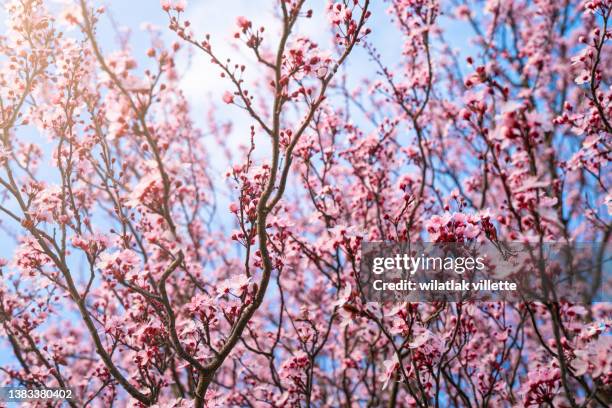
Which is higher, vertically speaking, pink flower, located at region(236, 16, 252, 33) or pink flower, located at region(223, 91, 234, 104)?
pink flower, located at region(236, 16, 252, 33)

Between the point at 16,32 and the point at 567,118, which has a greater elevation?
the point at 16,32

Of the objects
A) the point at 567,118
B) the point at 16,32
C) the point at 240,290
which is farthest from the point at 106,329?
the point at 567,118

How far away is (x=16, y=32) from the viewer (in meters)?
4.43

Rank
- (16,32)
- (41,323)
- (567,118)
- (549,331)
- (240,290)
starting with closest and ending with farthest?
(240,290) → (567,118) → (16,32) → (41,323) → (549,331)

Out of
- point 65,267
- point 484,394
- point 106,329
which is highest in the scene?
point 65,267

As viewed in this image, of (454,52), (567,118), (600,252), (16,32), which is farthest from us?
(454,52)

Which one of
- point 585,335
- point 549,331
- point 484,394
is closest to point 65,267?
point 484,394

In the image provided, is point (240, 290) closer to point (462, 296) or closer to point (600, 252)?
point (462, 296)

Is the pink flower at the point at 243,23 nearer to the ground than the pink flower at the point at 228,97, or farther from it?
farther from it

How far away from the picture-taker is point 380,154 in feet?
20.8

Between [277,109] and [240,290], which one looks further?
[240,290]

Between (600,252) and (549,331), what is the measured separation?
2349mm

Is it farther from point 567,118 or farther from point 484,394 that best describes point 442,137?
point 484,394

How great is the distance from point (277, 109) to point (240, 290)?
54.9 inches
